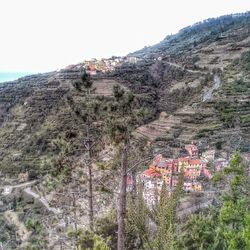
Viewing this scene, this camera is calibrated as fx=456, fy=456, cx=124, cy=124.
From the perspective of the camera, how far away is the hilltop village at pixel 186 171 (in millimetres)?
38359

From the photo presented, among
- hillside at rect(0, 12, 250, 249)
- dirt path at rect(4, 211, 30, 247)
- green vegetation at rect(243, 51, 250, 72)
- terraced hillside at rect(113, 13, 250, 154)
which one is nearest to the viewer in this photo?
hillside at rect(0, 12, 250, 249)

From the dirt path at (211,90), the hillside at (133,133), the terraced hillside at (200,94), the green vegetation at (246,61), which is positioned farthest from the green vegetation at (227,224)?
the green vegetation at (246,61)

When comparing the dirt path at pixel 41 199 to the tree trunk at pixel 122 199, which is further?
the dirt path at pixel 41 199

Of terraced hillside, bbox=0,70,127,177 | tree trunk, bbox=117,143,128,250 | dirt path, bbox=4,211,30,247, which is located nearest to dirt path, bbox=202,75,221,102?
terraced hillside, bbox=0,70,127,177

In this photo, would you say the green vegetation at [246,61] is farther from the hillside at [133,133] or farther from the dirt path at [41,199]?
the dirt path at [41,199]

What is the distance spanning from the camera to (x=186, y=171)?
138 ft

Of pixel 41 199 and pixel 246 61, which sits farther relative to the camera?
pixel 246 61

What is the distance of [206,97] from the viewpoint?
208ft

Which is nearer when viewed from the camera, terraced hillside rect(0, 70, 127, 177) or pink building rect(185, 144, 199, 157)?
pink building rect(185, 144, 199, 157)

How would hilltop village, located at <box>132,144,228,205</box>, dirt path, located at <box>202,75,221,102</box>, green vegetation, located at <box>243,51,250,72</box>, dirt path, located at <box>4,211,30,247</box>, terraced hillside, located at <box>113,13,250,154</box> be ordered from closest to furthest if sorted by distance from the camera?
hilltop village, located at <box>132,144,228,205</box>
dirt path, located at <box>4,211,30,247</box>
terraced hillside, located at <box>113,13,250,154</box>
dirt path, located at <box>202,75,221,102</box>
green vegetation, located at <box>243,51,250,72</box>

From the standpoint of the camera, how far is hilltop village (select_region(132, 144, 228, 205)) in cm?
3836

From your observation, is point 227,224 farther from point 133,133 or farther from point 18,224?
point 18,224

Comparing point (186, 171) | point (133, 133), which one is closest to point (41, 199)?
point (133, 133)

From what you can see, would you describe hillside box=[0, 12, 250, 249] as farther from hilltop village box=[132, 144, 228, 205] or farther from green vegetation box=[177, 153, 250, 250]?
green vegetation box=[177, 153, 250, 250]
